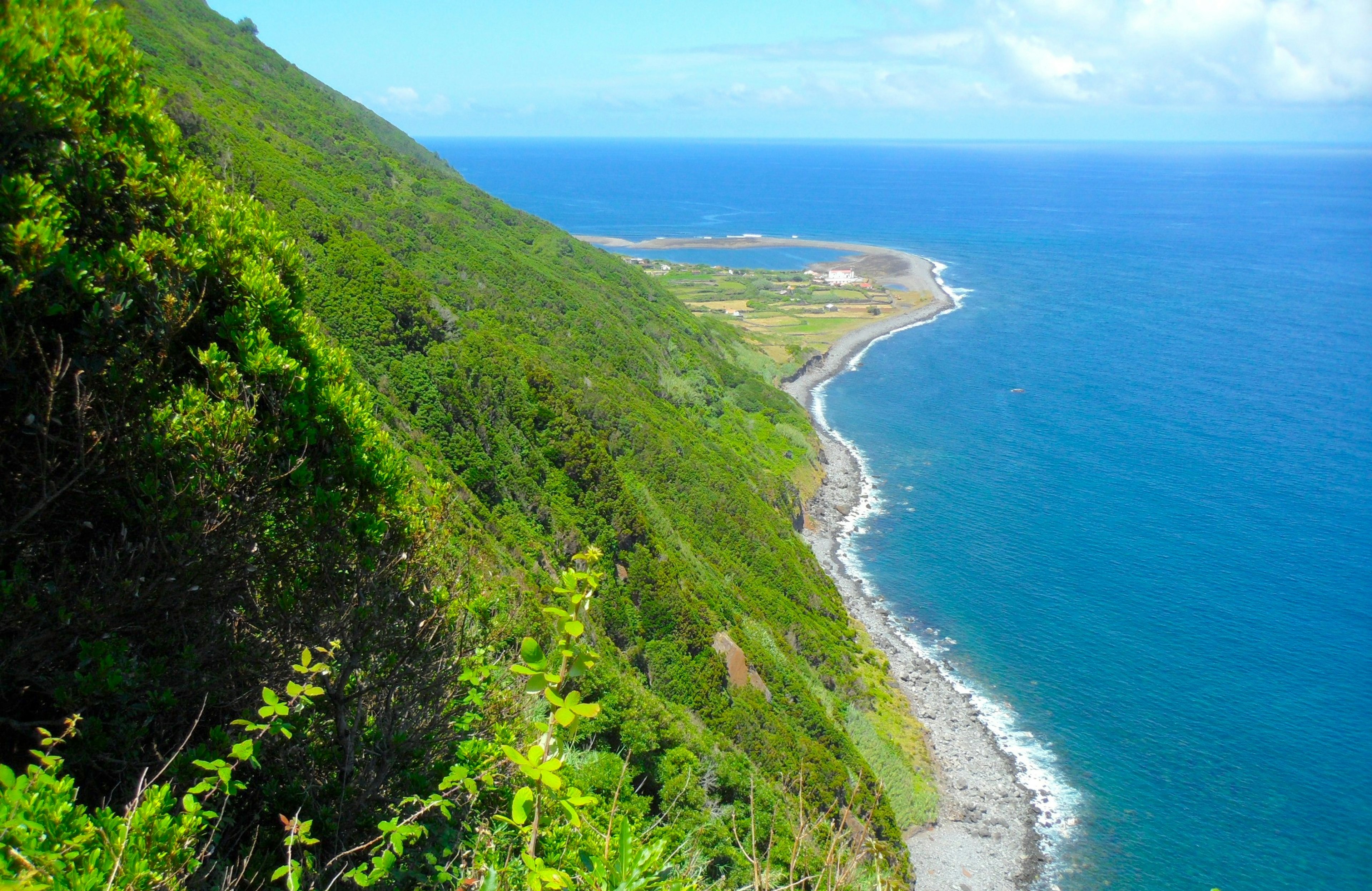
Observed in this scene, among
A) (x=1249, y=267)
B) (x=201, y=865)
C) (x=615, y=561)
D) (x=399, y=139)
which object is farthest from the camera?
(x=1249, y=267)

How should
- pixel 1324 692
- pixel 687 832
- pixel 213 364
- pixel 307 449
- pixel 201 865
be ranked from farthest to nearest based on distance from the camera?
1. pixel 1324 692
2. pixel 687 832
3. pixel 307 449
4. pixel 213 364
5. pixel 201 865

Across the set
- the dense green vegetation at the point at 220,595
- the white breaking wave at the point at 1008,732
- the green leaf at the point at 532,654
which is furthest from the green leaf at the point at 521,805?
the white breaking wave at the point at 1008,732

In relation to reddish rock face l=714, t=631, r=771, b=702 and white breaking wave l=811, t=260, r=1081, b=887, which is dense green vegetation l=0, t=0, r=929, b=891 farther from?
white breaking wave l=811, t=260, r=1081, b=887

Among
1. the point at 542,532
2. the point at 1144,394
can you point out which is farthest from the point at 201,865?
the point at 1144,394

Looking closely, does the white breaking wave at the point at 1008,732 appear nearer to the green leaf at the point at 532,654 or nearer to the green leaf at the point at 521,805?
the green leaf at the point at 521,805

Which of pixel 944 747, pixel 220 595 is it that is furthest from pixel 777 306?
pixel 220 595

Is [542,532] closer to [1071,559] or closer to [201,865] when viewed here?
[201,865]

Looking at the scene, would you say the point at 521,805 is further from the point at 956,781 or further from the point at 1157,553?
the point at 1157,553

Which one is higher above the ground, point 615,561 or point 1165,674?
point 615,561
